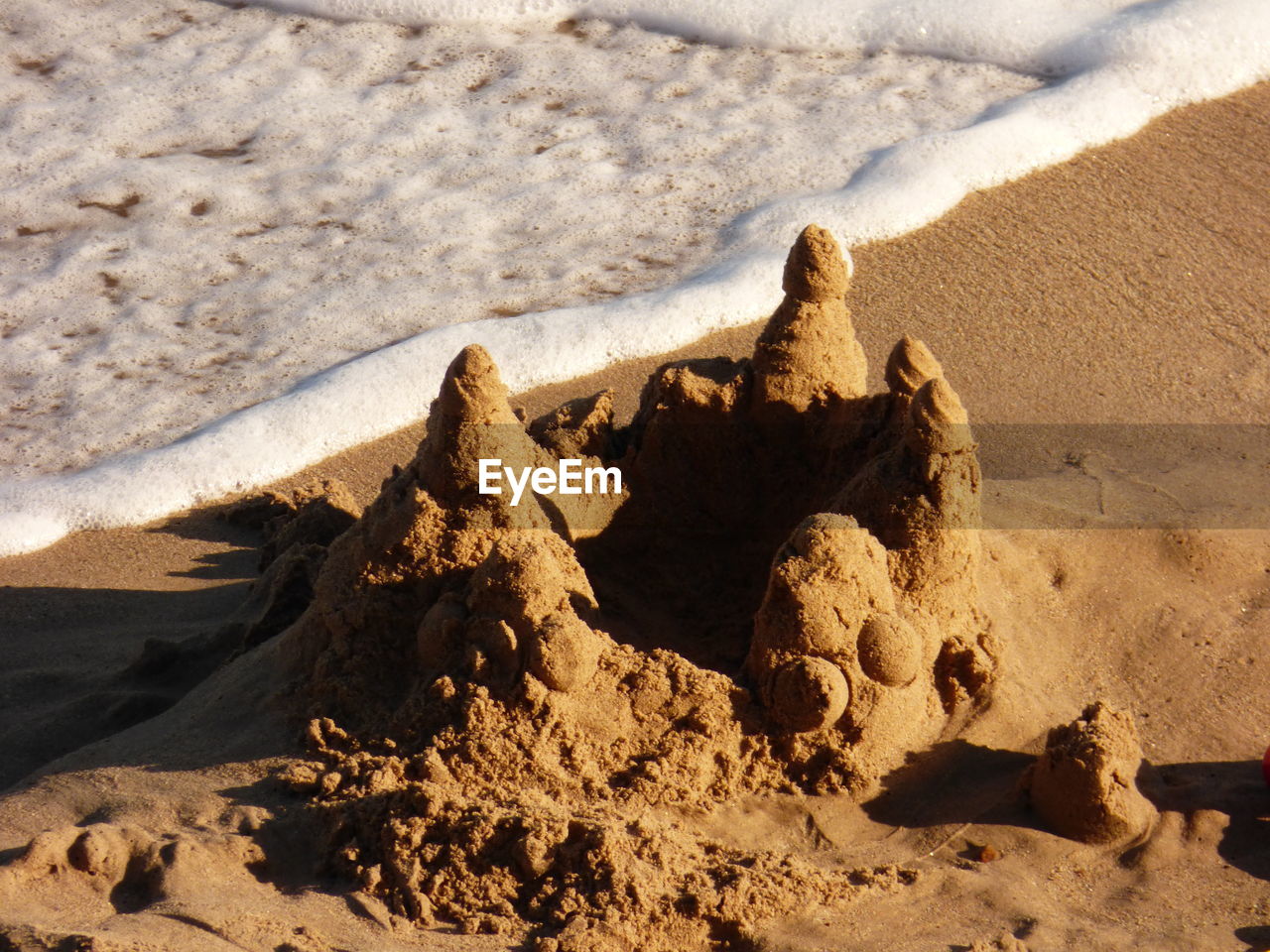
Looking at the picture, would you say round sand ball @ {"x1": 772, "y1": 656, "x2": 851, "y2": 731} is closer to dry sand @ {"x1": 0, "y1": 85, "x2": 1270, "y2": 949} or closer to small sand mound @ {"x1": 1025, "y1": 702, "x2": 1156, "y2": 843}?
dry sand @ {"x1": 0, "y1": 85, "x2": 1270, "y2": 949}

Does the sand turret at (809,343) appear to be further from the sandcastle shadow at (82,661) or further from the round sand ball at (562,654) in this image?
the sandcastle shadow at (82,661)

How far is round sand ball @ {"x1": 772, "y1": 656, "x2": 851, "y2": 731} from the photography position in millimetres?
2564

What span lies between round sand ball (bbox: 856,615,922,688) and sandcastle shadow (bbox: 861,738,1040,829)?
0.70 ft

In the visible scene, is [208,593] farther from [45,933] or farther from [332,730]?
[45,933]

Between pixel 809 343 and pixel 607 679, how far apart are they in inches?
44.1

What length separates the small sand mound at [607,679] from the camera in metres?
2.29

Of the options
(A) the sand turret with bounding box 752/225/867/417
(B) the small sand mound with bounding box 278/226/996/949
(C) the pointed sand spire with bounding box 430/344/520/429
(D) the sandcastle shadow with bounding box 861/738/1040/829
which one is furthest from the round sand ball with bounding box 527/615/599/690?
(A) the sand turret with bounding box 752/225/867/417

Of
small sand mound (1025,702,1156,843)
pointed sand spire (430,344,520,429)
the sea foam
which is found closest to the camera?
small sand mound (1025,702,1156,843)

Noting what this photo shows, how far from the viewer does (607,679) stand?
8.52ft

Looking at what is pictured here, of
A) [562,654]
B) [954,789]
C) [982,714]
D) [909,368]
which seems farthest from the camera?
[909,368]

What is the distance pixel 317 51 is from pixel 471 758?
640cm

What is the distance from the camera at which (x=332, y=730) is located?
2.65 m

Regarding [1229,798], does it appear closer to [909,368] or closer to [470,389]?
[909,368]

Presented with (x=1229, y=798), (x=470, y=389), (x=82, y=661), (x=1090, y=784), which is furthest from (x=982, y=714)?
(x=82, y=661)
